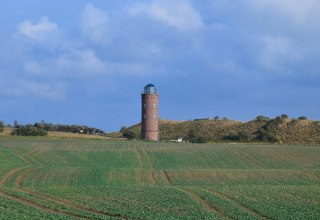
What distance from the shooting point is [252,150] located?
81.4 m

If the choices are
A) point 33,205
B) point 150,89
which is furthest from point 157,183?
point 150,89

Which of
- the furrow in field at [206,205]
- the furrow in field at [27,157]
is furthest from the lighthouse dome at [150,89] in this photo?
the furrow in field at [206,205]

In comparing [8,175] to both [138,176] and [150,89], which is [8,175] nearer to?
[138,176]

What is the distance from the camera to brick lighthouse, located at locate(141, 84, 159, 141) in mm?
110500

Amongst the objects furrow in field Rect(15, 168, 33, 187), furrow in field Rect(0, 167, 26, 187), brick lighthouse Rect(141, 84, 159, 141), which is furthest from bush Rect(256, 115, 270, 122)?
furrow in field Rect(15, 168, 33, 187)

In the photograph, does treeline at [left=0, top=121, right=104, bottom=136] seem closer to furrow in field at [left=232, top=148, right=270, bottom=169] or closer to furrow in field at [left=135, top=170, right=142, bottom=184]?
furrow in field at [left=232, top=148, right=270, bottom=169]

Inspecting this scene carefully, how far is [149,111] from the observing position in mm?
110562

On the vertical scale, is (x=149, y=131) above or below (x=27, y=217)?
above

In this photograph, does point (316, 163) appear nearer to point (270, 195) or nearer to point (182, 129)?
point (270, 195)

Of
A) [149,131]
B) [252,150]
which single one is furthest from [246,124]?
[252,150]

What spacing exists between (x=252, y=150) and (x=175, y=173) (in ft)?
91.6

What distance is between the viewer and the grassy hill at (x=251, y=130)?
12356 cm

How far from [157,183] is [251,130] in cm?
8476

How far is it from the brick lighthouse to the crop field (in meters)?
26.7
